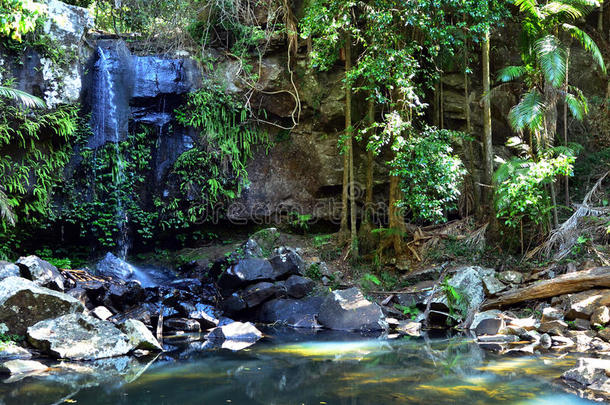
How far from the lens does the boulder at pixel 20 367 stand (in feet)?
18.0

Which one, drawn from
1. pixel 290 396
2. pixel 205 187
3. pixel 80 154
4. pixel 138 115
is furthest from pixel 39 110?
pixel 290 396

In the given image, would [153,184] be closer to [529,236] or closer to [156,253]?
[156,253]

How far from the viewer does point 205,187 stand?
13.1m

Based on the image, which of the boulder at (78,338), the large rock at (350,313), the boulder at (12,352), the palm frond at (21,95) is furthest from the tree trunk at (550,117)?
the palm frond at (21,95)

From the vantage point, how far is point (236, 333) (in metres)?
8.27

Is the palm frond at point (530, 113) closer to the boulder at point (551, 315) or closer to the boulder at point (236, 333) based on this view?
the boulder at point (551, 315)

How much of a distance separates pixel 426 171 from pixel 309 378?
588 cm

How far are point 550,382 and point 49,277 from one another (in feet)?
26.3

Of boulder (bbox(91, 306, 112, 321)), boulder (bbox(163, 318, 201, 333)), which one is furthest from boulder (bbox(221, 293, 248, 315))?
boulder (bbox(91, 306, 112, 321))

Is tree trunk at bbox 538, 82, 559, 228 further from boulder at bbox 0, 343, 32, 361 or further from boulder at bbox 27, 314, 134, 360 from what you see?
boulder at bbox 0, 343, 32, 361

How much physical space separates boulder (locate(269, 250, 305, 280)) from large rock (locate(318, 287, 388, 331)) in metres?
1.40

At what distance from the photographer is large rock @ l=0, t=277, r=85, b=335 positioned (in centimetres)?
683

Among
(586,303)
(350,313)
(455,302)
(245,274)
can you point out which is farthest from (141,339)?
(586,303)

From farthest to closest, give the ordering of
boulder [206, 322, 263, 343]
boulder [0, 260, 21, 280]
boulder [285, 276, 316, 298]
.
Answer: boulder [285, 276, 316, 298] → boulder [206, 322, 263, 343] → boulder [0, 260, 21, 280]
